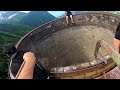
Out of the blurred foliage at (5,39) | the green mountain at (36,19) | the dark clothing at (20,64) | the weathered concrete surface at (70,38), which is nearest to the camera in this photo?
the dark clothing at (20,64)

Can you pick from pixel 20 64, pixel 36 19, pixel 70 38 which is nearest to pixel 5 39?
pixel 70 38

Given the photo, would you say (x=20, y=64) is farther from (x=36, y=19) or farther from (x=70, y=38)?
(x=36, y=19)

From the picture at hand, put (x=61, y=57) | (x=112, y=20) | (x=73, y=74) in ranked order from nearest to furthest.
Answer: (x=73, y=74)
(x=112, y=20)
(x=61, y=57)

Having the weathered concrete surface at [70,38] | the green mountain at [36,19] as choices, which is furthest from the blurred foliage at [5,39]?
the green mountain at [36,19]

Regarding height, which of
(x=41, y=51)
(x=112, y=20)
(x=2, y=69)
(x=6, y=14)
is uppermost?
(x=6, y=14)

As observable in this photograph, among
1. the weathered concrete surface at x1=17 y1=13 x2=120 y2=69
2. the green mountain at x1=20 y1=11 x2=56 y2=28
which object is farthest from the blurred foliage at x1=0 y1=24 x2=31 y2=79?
the green mountain at x1=20 y1=11 x2=56 y2=28

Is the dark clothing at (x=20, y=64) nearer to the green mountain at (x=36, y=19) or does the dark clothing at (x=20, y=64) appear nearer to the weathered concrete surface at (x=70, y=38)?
the weathered concrete surface at (x=70, y=38)

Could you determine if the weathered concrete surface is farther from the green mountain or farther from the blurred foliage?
the green mountain
